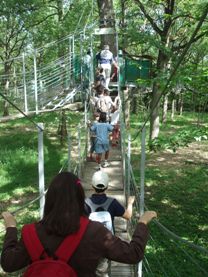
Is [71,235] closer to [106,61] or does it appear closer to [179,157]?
[106,61]

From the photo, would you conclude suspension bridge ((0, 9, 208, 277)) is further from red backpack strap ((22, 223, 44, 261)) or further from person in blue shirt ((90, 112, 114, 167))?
red backpack strap ((22, 223, 44, 261))

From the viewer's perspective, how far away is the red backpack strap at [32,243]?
173cm

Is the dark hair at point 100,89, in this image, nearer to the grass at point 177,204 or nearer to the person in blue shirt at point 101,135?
the grass at point 177,204

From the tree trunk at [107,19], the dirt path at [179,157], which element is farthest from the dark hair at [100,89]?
the dirt path at [179,157]

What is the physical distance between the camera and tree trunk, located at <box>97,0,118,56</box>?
11.9m

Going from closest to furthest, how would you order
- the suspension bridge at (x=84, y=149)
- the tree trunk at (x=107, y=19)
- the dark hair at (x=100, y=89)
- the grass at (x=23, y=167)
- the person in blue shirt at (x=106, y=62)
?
the suspension bridge at (x=84, y=149) → the dark hair at (x=100, y=89) → the grass at (x=23, y=167) → the person in blue shirt at (x=106, y=62) → the tree trunk at (x=107, y=19)

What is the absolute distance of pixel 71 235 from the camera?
174 centimetres

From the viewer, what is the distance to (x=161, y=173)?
12.1 metres

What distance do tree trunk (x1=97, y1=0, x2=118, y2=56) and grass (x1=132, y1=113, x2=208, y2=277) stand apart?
3279mm

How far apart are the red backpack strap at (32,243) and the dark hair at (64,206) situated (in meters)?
0.06

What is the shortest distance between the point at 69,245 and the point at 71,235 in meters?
0.04

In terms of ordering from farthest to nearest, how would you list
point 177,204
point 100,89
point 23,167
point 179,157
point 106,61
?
point 179,157
point 23,167
point 106,61
point 177,204
point 100,89

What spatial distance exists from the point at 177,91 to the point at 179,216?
2593 mm

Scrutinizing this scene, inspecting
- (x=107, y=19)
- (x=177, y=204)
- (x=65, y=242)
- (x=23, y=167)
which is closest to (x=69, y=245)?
(x=65, y=242)
